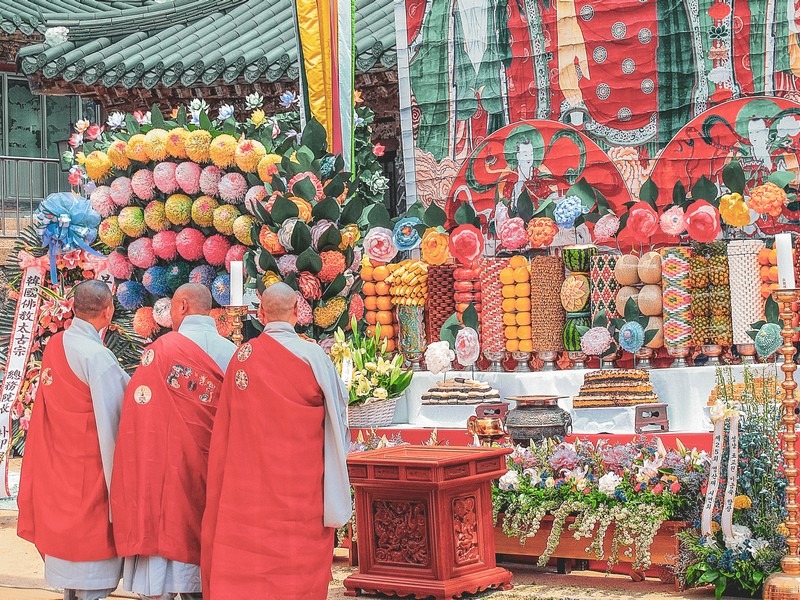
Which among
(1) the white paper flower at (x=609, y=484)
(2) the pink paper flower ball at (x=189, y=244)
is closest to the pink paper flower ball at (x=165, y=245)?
(2) the pink paper flower ball at (x=189, y=244)

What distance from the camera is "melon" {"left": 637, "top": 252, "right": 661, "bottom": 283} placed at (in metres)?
6.62

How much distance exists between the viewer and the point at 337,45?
759 centimetres

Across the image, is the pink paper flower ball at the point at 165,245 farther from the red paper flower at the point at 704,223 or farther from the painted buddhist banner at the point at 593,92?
the red paper flower at the point at 704,223

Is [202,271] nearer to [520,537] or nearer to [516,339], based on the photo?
[516,339]

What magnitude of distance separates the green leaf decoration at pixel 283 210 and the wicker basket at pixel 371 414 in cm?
115

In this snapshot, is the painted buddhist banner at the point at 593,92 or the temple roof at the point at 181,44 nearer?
the painted buddhist banner at the point at 593,92

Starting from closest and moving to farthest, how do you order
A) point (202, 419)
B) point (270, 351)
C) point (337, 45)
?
1. point (270, 351)
2. point (202, 419)
3. point (337, 45)

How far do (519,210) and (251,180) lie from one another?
1.63 metres

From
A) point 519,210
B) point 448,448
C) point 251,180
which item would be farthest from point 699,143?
point 448,448

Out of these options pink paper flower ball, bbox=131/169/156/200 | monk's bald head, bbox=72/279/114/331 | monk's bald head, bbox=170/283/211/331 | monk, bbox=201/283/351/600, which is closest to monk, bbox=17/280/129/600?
monk's bald head, bbox=72/279/114/331

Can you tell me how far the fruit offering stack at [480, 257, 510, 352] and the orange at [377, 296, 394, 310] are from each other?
0.63 metres

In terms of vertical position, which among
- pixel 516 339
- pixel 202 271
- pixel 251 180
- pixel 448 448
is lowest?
pixel 448 448

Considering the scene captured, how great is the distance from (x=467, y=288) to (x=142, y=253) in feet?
6.68

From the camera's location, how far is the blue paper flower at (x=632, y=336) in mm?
6641
